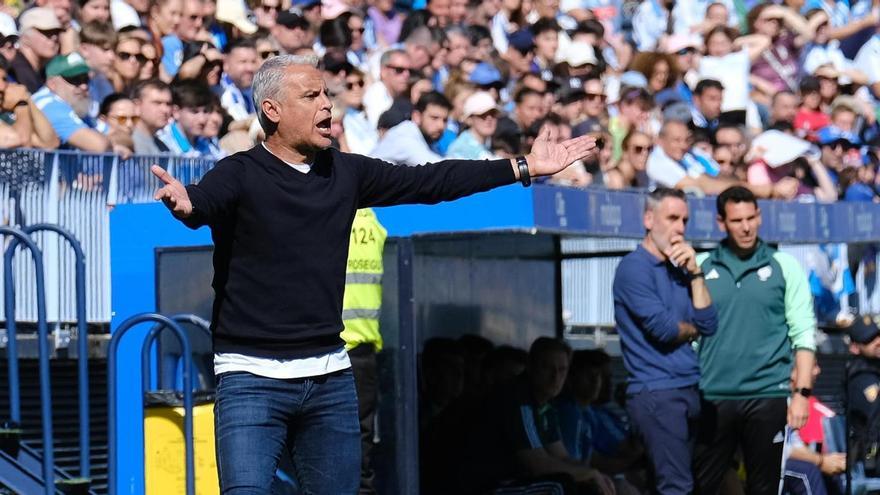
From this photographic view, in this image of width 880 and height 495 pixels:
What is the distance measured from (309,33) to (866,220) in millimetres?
4378

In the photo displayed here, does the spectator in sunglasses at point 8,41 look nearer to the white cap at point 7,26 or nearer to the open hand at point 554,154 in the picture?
the white cap at point 7,26

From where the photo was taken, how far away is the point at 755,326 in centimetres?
947

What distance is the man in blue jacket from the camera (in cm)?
908

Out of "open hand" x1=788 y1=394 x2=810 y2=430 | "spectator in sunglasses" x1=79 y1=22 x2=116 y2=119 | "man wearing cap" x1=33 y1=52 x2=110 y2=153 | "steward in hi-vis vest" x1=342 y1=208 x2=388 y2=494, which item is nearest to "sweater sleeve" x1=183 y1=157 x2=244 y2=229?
"steward in hi-vis vest" x1=342 y1=208 x2=388 y2=494

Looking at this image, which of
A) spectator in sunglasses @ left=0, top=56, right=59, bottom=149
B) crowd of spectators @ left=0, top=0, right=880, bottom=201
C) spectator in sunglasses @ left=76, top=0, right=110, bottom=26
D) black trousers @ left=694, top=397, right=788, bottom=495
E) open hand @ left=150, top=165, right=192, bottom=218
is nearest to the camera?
open hand @ left=150, top=165, right=192, bottom=218

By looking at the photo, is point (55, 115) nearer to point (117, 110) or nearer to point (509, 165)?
point (117, 110)

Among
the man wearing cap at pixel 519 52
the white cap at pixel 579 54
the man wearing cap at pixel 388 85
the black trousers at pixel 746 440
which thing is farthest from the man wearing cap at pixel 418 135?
the white cap at pixel 579 54

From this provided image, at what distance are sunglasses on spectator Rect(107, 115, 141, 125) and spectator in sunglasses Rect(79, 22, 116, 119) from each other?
520 millimetres

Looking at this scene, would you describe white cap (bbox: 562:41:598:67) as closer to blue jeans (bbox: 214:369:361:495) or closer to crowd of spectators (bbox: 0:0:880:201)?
crowd of spectators (bbox: 0:0:880:201)

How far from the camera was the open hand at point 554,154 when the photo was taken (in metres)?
6.17

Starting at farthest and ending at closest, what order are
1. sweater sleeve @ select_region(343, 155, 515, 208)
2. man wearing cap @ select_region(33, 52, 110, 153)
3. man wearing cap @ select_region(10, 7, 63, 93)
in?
1. man wearing cap @ select_region(10, 7, 63, 93)
2. man wearing cap @ select_region(33, 52, 110, 153)
3. sweater sleeve @ select_region(343, 155, 515, 208)

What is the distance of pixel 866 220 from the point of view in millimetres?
12945

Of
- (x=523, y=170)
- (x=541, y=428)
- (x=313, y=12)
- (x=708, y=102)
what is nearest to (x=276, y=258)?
(x=523, y=170)

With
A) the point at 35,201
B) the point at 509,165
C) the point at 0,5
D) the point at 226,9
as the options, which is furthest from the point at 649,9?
the point at 509,165
